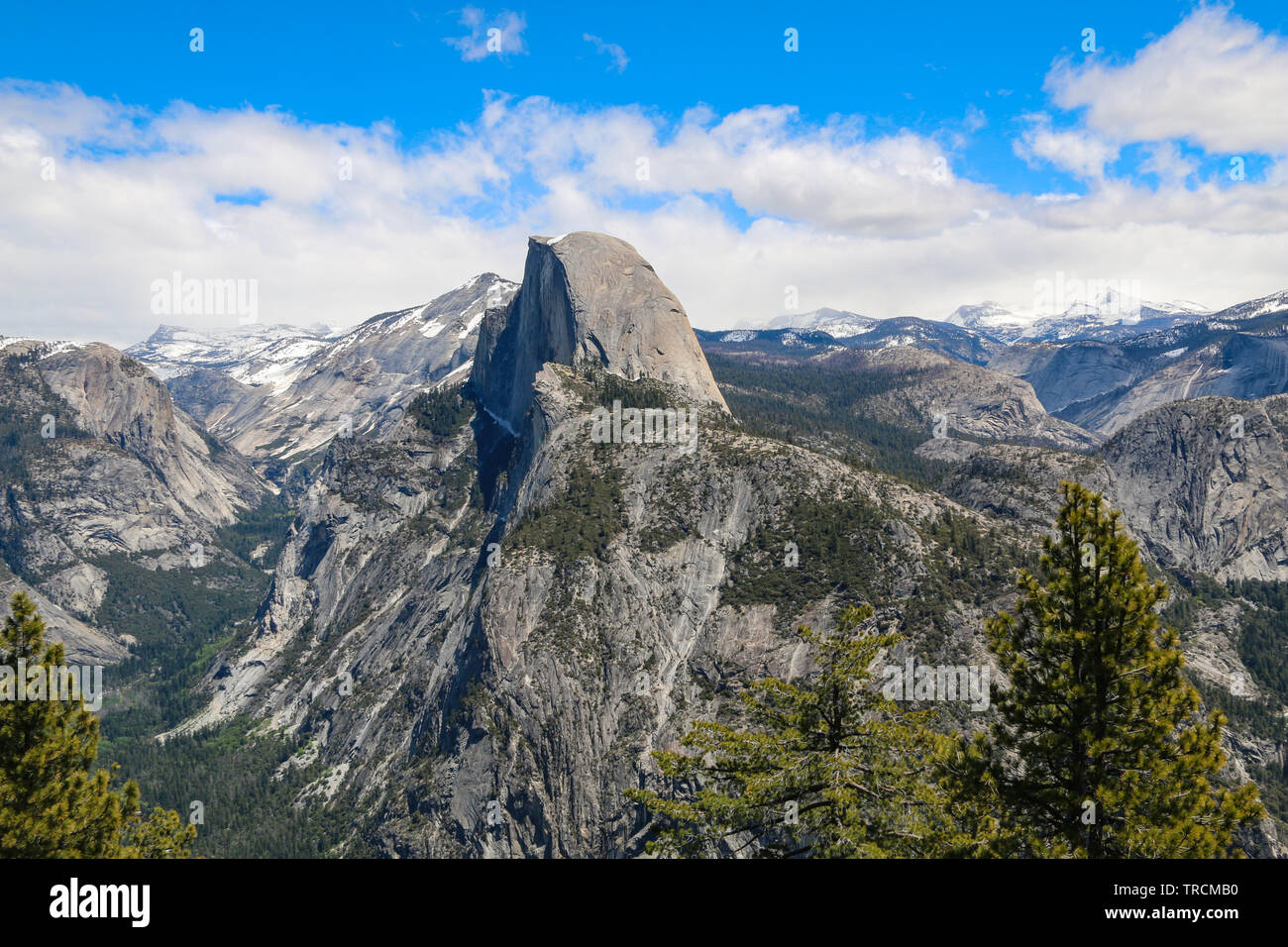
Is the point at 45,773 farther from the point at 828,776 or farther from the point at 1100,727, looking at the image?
the point at 1100,727

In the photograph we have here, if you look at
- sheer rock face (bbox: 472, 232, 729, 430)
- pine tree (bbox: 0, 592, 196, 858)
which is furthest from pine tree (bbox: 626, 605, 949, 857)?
sheer rock face (bbox: 472, 232, 729, 430)

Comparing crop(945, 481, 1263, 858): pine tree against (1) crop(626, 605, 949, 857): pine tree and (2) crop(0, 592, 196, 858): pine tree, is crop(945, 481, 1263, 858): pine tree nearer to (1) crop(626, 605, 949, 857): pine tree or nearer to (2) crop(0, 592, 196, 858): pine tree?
(1) crop(626, 605, 949, 857): pine tree

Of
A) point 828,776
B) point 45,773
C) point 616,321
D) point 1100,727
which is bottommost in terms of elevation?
point 45,773

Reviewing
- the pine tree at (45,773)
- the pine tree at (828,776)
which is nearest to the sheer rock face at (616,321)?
the pine tree at (828,776)

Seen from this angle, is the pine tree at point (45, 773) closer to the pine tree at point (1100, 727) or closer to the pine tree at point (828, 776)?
the pine tree at point (828, 776)

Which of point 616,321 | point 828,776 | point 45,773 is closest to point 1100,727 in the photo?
point 828,776
